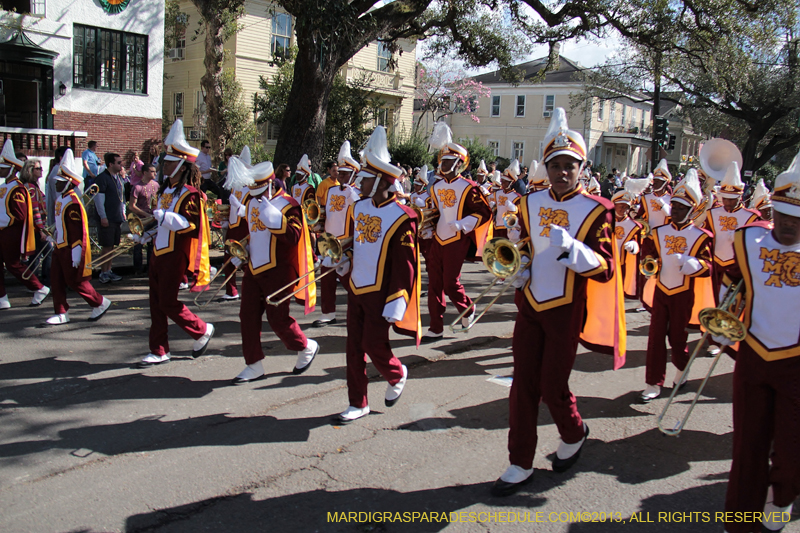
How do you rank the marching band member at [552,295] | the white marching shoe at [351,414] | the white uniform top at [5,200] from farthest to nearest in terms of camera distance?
the white uniform top at [5,200] < the white marching shoe at [351,414] < the marching band member at [552,295]

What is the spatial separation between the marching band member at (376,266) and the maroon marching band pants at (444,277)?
8.27 feet

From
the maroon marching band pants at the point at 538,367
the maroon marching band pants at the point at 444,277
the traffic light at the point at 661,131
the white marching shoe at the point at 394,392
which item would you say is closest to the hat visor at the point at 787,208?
the maroon marching band pants at the point at 538,367

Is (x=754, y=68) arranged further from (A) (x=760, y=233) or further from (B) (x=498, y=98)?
(A) (x=760, y=233)

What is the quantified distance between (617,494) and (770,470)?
949 millimetres

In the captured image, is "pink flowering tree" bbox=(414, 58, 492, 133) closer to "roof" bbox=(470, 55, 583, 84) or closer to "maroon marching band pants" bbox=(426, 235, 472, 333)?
"roof" bbox=(470, 55, 583, 84)

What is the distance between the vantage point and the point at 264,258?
589cm

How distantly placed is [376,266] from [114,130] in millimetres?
17106

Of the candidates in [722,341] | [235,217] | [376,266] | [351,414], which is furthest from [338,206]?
[722,341]

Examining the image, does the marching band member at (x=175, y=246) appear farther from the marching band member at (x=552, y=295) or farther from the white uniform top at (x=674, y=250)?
the white uniform top at (x=674, y=250)

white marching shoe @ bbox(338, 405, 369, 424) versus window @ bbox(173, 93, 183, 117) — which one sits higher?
window @ bbox(173, 93, 183, 117)

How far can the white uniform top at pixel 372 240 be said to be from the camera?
16.3 feet

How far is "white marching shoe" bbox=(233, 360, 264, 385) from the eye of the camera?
6.00 meters

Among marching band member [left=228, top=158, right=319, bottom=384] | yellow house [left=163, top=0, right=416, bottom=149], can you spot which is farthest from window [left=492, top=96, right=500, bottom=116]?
marching band member [left=228, top=158, right=319, bottom=384]

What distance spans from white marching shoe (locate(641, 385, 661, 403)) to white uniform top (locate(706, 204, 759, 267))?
2539mm
